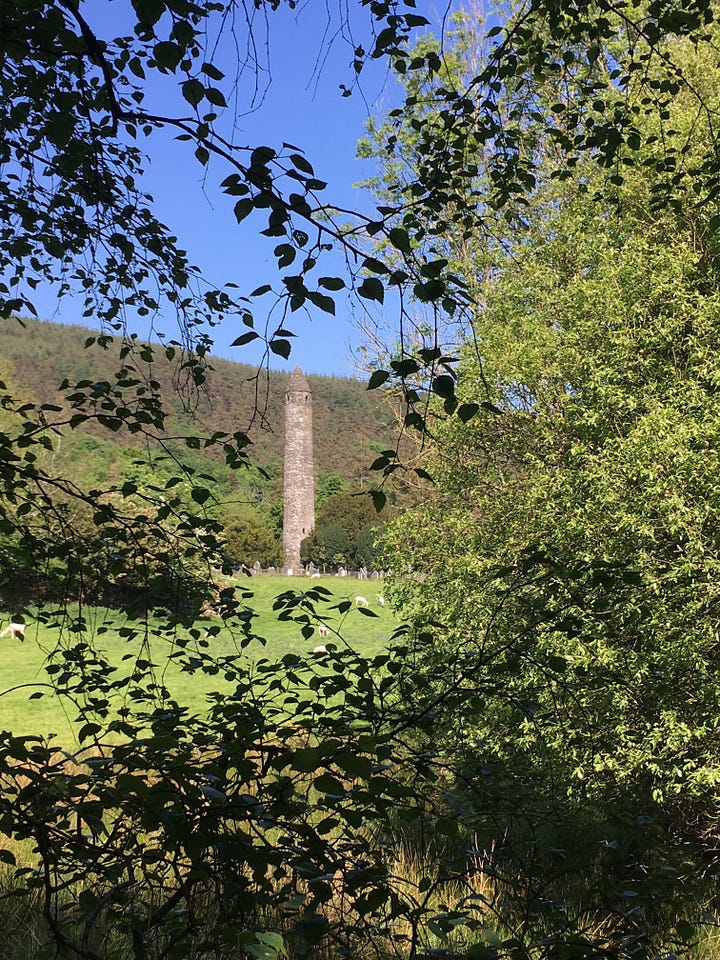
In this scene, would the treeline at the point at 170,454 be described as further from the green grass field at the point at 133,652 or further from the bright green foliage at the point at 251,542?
the green grass field at the point at 133,652

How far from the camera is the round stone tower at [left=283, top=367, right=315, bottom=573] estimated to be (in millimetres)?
48469

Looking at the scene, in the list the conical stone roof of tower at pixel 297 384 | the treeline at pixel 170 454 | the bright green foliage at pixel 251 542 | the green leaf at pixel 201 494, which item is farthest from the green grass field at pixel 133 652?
the conical stone roof of tower at pixel 297 384

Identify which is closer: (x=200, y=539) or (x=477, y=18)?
(x=200, y=539)

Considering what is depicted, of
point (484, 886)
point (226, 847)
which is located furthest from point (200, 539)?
point (484, 886)

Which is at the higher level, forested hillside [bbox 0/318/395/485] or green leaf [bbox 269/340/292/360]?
forested hillside [bbox 0/318/395/485]

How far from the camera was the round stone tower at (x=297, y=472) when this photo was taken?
48469 millimetres

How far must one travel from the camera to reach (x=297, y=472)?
49250mm

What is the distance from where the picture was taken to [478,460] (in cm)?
989

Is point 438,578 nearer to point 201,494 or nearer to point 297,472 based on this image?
point 201,494

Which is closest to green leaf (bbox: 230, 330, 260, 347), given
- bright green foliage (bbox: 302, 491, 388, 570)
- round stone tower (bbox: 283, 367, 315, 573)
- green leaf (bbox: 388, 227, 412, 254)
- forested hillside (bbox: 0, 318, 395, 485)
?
green leaf (bbox: 388, 227, 412, 254)

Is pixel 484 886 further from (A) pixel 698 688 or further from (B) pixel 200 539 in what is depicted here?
(B) pixel 200 539

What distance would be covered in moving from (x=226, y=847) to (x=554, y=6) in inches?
156

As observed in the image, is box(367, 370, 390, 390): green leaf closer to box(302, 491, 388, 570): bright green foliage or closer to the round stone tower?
box(302, 491, 388, 570): bright green foliage

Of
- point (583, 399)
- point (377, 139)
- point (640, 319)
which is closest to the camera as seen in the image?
point (640, 319)
